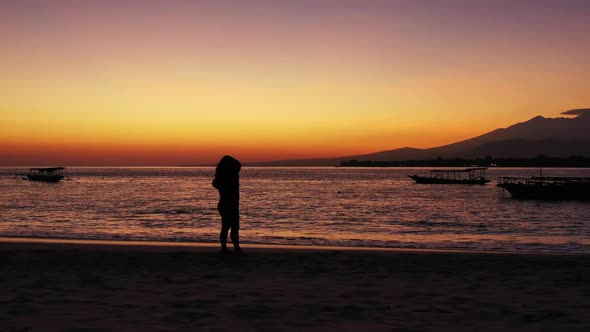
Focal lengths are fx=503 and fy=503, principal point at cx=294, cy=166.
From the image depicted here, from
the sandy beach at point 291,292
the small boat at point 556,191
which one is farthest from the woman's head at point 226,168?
the small boat at point 556,191

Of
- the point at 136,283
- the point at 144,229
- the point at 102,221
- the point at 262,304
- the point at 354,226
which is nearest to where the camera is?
the point at 262,304

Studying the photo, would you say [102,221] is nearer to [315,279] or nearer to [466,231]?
[466,231]

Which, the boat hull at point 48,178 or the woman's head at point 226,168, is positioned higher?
the woman's head at point 226,168

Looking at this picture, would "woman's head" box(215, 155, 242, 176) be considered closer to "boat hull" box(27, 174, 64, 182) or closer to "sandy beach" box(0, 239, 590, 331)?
"sandy beach" box(0, 239, 590, 331)

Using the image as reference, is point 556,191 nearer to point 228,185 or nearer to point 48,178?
point 228,185

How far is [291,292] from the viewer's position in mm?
7828

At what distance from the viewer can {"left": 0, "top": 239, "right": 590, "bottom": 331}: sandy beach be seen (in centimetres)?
604

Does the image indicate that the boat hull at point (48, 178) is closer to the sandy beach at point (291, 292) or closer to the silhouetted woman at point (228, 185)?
the sandy beach at point (291, 292)

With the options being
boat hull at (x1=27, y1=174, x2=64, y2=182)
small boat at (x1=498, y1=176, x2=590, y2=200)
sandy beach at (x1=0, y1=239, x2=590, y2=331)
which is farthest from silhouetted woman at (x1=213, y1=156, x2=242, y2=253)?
boat hull at (x1=27, y1=174, x2=64, y2=182)

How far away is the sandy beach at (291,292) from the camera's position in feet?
19.8

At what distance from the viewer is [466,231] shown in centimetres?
2828

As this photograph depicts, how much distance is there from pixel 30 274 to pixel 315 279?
209 inches

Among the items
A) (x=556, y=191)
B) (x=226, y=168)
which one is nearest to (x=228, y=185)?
(x=226, y=168)

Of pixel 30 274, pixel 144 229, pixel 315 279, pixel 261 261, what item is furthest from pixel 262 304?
pixel 144 229
